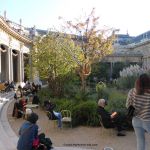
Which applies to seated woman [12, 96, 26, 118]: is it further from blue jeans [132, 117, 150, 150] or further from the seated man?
blue jeans [132, 117, 150, 150]

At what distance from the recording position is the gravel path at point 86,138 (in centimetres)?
1060

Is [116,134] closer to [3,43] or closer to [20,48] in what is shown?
[3,43]

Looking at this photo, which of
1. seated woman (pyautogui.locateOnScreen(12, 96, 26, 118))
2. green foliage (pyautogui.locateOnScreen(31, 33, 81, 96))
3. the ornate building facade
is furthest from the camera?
the ornate building facade

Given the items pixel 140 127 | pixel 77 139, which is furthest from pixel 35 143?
pixel 77 139

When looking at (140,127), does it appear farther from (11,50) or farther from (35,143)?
(11,50)

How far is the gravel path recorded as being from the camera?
10.6m

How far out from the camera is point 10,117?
1750 centimetres

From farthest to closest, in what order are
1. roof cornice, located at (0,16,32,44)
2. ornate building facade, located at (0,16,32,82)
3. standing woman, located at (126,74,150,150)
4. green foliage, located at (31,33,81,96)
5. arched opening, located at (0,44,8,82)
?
1. arched opening, located at (0,44,8,82)
2. ornate building facade, located at (0,16,32,82)
3. roof cornice, located at (0,16,32,44)
4. green foliage, located at (31,33,81,96)
5. standing woman, located at (126,74,150,150)

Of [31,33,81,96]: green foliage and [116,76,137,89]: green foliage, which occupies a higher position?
[31,33,81,96]: green foliage

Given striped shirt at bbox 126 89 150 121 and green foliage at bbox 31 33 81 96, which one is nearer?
striped shirt at bbox 126 89 150 121

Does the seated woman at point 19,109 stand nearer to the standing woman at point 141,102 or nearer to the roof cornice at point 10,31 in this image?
the standing woman at point 141,102

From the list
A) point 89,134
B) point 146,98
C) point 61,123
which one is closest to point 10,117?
point 61,123

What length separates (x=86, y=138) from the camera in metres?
11.9

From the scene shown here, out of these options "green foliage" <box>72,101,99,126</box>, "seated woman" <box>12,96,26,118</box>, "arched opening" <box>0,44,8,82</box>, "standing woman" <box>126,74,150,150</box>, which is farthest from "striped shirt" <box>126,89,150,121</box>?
"arched opening" <box>0,44,8,82</box>
